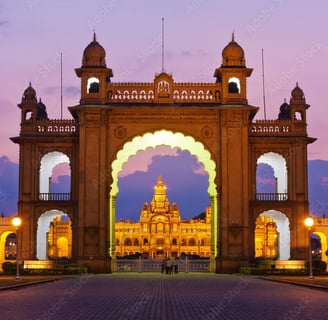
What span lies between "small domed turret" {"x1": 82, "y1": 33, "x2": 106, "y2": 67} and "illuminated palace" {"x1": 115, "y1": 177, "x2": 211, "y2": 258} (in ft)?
274

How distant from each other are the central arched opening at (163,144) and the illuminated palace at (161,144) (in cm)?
8

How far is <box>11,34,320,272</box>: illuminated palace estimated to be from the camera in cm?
4044

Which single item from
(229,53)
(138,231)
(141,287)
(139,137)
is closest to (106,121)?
(139,137)

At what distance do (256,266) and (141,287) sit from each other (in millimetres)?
14947

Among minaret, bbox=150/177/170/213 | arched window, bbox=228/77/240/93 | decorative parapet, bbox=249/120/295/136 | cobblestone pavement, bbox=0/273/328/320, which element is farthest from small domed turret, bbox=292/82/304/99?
minaret, bbox=150/177/170/213

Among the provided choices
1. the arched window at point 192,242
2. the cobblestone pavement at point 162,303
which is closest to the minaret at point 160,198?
the arched window at point 192,242

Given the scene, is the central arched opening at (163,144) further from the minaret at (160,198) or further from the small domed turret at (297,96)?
the minaret at (160,198)

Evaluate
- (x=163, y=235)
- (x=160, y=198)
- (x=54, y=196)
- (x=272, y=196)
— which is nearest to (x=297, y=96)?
(x=272, y=196)

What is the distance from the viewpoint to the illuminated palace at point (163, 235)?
125375 millimetres

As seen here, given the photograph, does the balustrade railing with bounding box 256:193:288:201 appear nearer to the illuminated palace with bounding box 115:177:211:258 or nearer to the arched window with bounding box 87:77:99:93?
the arched window with bounding box 87:77:99:93

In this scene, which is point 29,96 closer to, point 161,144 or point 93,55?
point 93,55

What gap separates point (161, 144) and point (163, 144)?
0.15 m

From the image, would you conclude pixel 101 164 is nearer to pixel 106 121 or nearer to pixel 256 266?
pixel 106 121

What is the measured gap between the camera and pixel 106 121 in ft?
135
